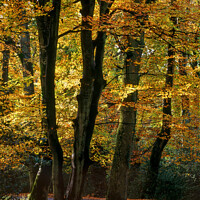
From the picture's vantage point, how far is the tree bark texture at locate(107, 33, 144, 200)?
8.95 meters

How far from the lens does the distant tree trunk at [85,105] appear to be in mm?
6984

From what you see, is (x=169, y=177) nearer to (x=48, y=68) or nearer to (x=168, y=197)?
(x=168, y=197)

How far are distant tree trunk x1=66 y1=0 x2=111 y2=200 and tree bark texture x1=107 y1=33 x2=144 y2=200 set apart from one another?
1852 millimetres

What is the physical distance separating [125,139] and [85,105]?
2701mm

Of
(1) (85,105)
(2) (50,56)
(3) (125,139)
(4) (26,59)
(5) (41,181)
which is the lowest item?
(5) (41,181)

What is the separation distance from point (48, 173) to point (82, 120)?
8.57 ft

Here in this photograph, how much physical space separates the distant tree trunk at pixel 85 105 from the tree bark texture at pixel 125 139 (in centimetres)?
185

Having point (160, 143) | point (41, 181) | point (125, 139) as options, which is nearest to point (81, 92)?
point (125, 139)

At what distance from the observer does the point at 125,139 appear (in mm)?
9125

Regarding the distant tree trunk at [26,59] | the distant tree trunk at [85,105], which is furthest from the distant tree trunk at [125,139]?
the distant tree trunk at [26,59]

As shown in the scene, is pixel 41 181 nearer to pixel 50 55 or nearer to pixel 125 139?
pixel 125 139

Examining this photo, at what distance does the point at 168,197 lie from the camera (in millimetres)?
13203

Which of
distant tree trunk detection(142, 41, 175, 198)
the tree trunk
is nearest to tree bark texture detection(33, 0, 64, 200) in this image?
the tree trunk

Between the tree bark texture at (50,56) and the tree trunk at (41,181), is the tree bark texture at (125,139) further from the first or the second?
the tree bark texture at (50,56)
